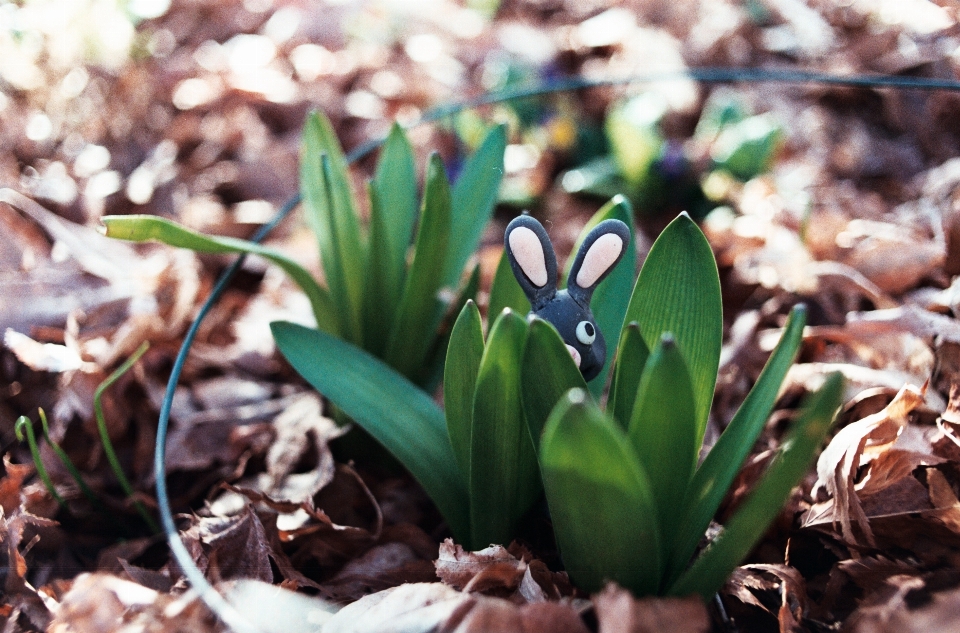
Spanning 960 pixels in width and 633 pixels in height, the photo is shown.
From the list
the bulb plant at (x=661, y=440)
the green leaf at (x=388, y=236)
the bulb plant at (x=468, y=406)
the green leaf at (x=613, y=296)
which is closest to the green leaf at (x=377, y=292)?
the green leaf at (x=388, y=236)

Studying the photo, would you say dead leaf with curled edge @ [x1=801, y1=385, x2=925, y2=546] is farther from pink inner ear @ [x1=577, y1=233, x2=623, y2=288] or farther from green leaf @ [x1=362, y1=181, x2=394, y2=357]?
green leaf @ [x1=362, y1=181, x2=394, y2=357]

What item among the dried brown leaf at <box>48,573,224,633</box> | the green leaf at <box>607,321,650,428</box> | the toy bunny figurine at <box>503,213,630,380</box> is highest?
the toy bunny figurine at <box>503,213,630,380</box>

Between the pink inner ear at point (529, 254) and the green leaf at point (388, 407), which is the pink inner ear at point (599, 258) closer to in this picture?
the pink inner ear at point (529, 254)

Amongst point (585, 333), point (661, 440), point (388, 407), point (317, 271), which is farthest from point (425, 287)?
point (317, 271)

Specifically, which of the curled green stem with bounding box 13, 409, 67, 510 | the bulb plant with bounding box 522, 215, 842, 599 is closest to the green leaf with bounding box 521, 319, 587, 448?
the bulb plant with bounding box 522, 215, 842, 599

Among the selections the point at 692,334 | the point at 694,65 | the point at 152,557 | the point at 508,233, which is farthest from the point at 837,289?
the point at 152,557

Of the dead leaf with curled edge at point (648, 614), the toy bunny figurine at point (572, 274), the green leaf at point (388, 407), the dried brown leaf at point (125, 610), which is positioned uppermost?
the toy bunny figurine at point (572, 274)

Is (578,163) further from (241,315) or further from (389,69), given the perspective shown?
(241,315)
